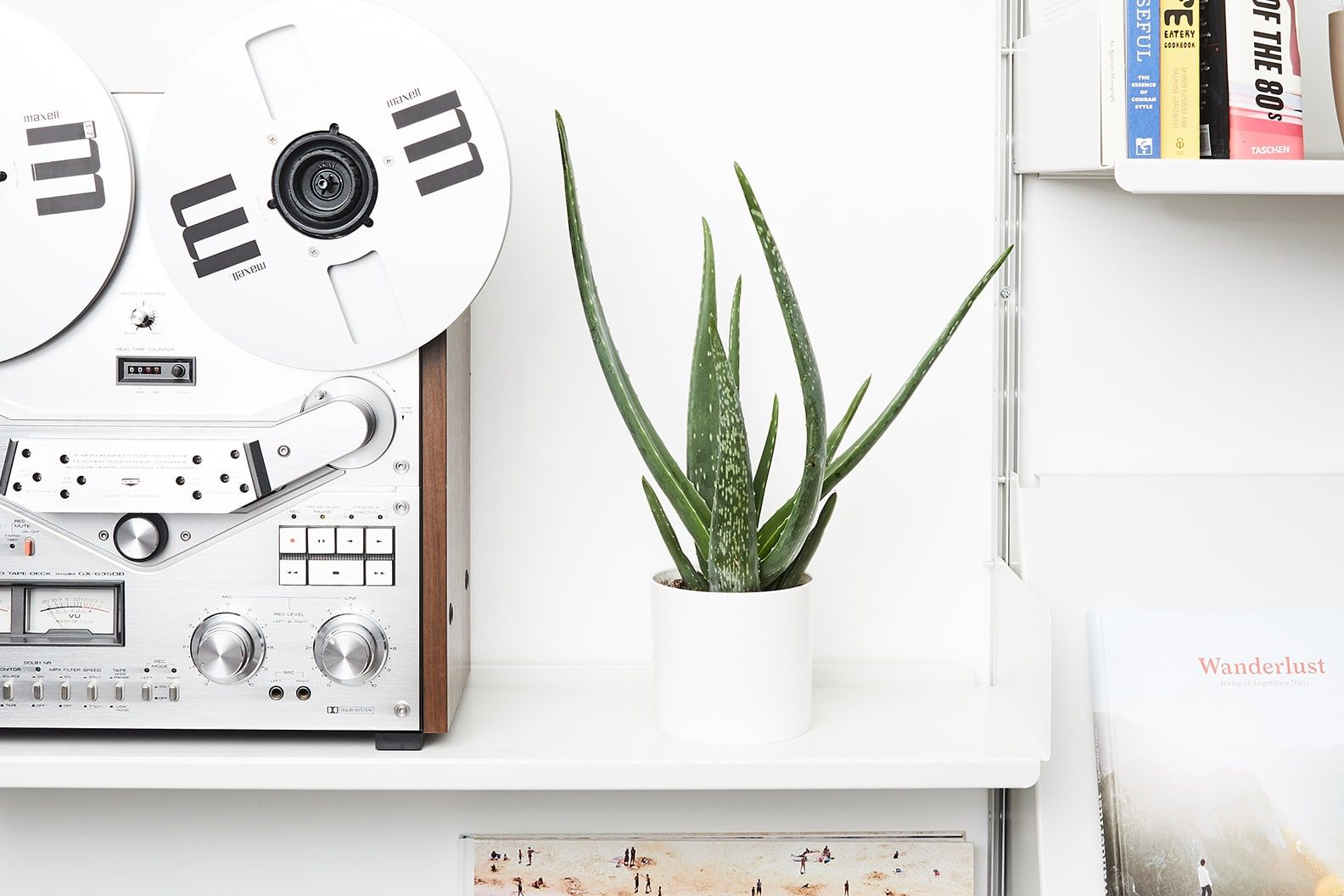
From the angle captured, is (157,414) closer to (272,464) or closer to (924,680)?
(272,464)

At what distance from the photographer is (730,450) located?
712mm

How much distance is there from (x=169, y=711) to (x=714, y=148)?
0.62 meters

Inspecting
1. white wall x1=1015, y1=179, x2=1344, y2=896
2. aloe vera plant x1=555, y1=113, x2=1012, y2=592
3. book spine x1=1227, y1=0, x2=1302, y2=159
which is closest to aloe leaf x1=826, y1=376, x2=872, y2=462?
aloe vera plant x1=555, y1=113, x2=1012, y2=592

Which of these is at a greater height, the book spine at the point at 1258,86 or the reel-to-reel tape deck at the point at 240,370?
the book spine at the point at 1258,86

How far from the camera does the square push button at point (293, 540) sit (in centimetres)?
72

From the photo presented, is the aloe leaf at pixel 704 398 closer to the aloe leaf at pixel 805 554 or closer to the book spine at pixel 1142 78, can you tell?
the aloe leaf at pixel 805 554

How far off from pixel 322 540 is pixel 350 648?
77 mm

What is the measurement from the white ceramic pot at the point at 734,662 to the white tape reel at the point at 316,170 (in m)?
0.28

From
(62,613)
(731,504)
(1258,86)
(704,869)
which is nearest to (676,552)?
Answer: (731,504)

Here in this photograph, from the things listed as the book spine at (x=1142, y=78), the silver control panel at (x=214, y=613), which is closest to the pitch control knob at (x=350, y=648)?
the silver control panel at (x=214, y=613)

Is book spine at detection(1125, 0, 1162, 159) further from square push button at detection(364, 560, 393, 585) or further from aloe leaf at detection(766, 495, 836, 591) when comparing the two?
square push button at detection(364, 560, 393, 585)

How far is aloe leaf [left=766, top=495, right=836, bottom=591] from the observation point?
792 mm

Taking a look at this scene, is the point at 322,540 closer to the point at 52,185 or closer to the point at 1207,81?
the point at 52,185

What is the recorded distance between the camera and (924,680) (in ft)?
3.07
